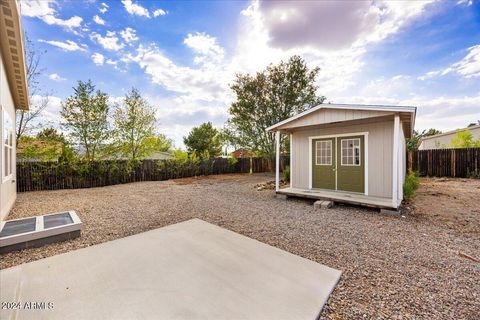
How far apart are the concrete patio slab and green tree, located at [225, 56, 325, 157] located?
12.5 meters

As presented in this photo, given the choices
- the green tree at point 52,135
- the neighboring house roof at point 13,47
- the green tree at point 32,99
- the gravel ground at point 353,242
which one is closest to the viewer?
the gravel ground at point 353,242

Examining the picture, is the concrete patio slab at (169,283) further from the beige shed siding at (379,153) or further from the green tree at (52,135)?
the green tree at (52,135)

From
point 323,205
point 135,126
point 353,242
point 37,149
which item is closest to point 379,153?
point 323,205

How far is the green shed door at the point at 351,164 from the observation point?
6.17m

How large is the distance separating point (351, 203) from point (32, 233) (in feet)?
21.1

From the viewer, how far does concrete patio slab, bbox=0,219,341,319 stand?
162cm

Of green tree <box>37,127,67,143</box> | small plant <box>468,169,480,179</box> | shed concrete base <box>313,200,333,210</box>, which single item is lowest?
shed concrete base <box>313,200,333,210</box>

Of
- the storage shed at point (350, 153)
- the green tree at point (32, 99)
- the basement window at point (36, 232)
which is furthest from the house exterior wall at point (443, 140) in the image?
the green tree at point (32, 99)

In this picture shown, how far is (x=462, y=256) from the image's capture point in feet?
9.09

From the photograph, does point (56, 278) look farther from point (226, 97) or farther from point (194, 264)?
point (226, 97)

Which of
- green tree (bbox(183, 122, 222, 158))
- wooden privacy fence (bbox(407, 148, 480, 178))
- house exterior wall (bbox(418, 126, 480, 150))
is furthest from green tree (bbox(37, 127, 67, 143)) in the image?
house exterior wall (bbox(418, 126, 480, 150))

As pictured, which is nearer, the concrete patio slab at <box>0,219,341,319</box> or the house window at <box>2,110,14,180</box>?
the concrete patio slab at <box>0,219,341,319</box>

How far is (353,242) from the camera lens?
3203mm

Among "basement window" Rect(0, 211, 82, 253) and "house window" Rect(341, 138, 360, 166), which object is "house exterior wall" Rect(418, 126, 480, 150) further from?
"basement window" Rect(0, 211, 82, 253)
